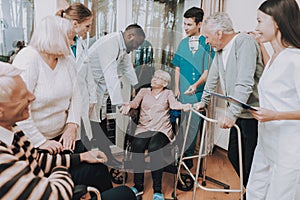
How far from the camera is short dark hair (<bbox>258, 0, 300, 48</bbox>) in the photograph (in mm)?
1337

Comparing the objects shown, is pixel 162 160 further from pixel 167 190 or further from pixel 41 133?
pixel 41 133

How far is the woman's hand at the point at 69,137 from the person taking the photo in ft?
5.24

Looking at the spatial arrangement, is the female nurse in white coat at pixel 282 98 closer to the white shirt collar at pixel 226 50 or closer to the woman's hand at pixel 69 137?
the white shirt collar at pixel 226 50

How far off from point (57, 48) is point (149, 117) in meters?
1.14

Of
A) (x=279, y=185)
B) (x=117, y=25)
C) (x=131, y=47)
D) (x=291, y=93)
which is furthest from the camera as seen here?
(x=117, y=25)

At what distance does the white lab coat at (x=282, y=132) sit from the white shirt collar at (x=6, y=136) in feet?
3.93

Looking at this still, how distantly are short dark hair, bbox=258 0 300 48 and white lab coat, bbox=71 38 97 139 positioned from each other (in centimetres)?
136

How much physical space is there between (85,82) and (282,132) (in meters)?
1.44

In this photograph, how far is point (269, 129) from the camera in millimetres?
1487

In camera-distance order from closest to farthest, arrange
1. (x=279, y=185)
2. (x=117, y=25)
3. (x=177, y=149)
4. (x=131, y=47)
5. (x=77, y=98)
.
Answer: (x=279, y=185), (x=77, y=98), (x=131, y=47), (x=177, y=149), (x=117, y=25)

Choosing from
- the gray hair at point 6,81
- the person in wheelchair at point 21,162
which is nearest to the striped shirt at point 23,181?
the person in wheelchair at point 21,162

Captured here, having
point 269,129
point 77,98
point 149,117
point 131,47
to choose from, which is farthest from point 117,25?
point 269,129

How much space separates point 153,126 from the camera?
238 cm

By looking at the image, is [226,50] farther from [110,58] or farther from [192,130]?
[192,130]
